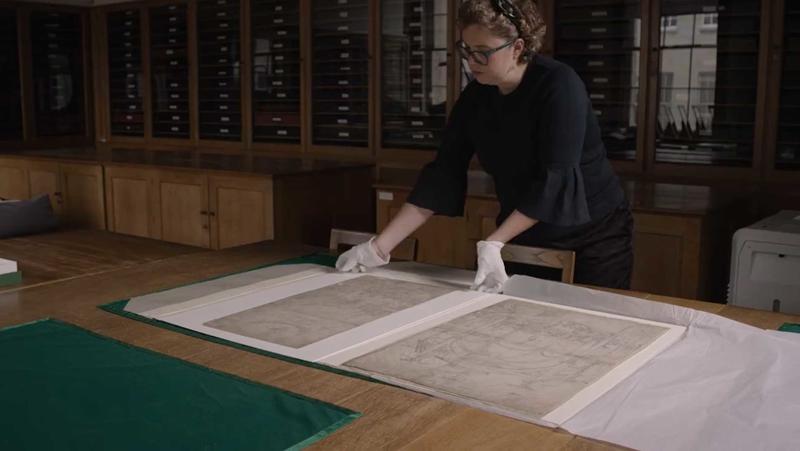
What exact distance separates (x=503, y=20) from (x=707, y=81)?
2271 mm

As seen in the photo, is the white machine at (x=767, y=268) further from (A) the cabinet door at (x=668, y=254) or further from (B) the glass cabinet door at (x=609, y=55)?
(B) the glass cabinet door at (x=609, y=55)

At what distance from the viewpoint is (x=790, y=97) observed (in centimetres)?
366

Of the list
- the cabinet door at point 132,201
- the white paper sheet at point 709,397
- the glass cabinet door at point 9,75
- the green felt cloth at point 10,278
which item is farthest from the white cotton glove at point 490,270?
the glass cabinet door at point 9,75

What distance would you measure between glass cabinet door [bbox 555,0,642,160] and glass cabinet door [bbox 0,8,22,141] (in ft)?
13.7

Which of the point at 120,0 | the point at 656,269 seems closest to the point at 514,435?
the point at 656,269

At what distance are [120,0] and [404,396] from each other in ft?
19.3

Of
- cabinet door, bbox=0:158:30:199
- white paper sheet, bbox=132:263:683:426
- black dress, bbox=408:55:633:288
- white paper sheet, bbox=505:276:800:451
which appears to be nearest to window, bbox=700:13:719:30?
black dress, bbox=408:55:633:288

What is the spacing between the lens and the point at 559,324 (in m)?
1.59

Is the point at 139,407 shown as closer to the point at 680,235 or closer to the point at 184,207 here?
the point at 680,235

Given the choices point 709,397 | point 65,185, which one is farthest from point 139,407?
point 65,185

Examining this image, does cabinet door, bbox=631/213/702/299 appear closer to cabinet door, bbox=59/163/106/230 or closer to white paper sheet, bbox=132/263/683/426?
white paper sheet, bbox=132/263/683/426

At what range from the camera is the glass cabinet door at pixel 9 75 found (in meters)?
6.14

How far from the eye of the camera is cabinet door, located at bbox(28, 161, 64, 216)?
5621 millimetres

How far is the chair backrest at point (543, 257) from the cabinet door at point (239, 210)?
2365 millimetres
